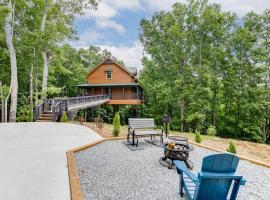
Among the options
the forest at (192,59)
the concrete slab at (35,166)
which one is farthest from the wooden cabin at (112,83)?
the concrete slab at (35,166)

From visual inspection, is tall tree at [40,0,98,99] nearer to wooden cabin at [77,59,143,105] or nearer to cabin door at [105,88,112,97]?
wooden cabin at [77,59,143,105]

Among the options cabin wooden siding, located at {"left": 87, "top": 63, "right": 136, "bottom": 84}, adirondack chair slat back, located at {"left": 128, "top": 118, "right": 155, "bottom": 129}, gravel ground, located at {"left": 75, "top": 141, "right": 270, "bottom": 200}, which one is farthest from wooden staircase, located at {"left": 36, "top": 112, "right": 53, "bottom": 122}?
cabin wooden siding, located at {"left": 87, "top": 63, "right": 136, "bottom": 84}

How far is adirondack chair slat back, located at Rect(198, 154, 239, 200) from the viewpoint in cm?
288

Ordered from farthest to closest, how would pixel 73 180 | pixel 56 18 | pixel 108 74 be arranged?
pixel 108 74 < pixel 56 18 < pixel 73 180

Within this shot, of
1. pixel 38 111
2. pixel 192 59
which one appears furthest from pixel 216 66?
pixel 38 111

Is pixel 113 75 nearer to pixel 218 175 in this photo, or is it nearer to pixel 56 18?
pixel 56 18

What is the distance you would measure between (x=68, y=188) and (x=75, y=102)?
14.0 metres

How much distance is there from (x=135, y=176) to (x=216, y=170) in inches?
83.1

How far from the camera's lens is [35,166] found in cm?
473

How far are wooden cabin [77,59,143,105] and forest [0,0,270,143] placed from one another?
305 centimetres

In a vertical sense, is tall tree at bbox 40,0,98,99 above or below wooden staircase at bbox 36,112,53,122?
above

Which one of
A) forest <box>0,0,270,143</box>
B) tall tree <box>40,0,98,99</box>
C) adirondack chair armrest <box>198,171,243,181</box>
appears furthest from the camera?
forest <box>0,0,270,143</box>

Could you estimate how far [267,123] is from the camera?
21.5 metres

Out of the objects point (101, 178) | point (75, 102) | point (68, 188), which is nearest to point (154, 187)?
point (101, 178)
